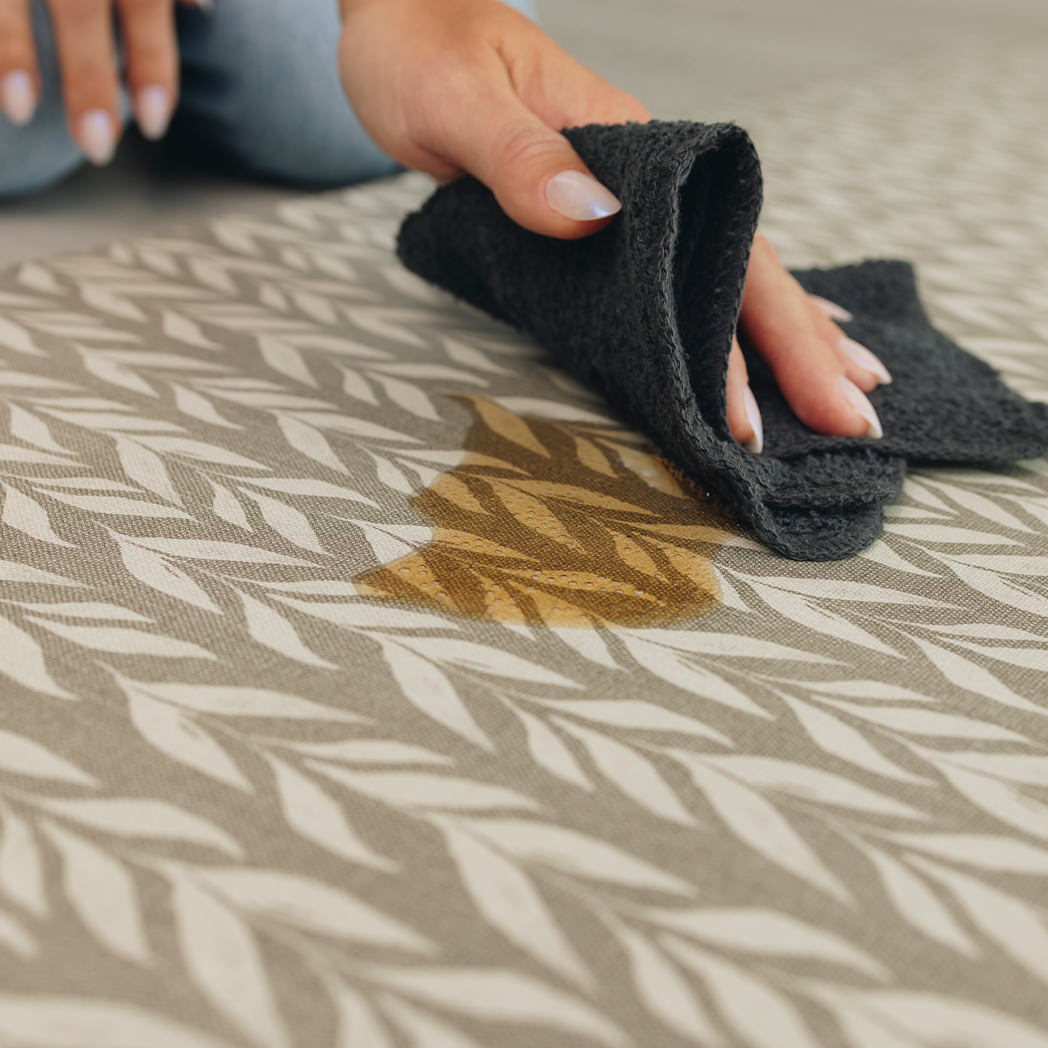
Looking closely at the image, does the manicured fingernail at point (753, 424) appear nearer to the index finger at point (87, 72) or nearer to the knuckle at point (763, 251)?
the knuckle at point (763, 251)

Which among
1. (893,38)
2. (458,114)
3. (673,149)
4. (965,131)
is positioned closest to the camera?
(673,149)

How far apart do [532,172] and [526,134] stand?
3cm

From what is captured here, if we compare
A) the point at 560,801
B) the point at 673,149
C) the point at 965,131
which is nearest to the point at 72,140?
the point at 673,149

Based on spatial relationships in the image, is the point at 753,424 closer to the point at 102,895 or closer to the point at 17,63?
the point at 102,895

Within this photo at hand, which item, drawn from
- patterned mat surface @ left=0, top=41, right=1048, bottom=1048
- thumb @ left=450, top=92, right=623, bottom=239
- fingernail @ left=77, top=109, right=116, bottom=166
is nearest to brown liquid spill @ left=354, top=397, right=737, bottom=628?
patterned mat surface @ left=0, top=41, right=1048, bottom=1048

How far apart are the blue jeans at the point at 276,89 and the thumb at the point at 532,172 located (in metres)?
0.36

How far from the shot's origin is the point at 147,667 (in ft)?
1.23

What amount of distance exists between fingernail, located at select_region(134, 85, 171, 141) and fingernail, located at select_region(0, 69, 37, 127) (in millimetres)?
70

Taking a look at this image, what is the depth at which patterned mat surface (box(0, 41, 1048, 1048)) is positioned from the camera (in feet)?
0.92

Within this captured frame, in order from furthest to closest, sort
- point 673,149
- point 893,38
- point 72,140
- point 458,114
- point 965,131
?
point 893,38, point 965,131, point 72,140, point 458,114, point 673,149

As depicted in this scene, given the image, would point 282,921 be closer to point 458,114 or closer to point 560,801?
point 560,801

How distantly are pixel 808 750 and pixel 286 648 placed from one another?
176 mm

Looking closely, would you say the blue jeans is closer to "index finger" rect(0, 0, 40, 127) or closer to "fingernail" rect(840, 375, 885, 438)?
"index finger" rect(0, 0, 40, 127)

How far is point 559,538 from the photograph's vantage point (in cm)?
46
